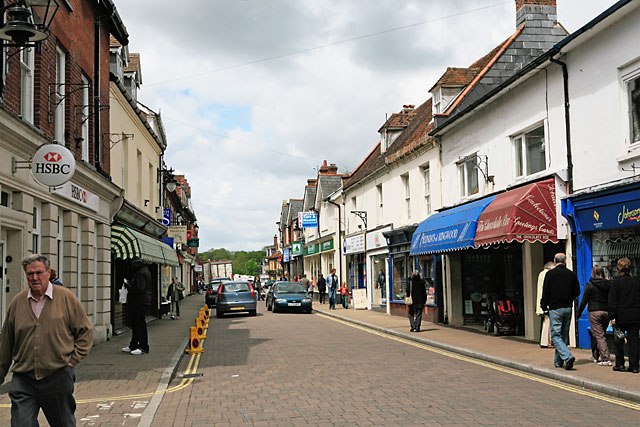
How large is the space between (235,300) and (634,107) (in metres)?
18.8

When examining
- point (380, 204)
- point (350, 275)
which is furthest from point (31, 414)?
point (350, 275)

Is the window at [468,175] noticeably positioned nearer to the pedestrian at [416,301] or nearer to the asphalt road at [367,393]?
the pedestrian at [416,301]

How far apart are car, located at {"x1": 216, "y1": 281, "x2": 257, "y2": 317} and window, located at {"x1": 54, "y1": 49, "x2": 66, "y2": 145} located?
553 inches

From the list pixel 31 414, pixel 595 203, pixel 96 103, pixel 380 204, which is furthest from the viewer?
pixel 380 204

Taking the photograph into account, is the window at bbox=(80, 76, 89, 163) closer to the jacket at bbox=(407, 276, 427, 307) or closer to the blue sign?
the jacket at bbox=(407, 276, 427, 307)

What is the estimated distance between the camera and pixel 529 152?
1523cm

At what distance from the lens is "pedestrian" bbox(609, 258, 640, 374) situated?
9.74m

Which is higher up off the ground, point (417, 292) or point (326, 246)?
point (326, 246)

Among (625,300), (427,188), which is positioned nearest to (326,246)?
(427,188)

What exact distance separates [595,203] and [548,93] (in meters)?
3.17

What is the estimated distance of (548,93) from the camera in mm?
14023

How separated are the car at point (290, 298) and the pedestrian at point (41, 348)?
77.2 feet

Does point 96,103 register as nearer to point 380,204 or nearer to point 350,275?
point 380,204

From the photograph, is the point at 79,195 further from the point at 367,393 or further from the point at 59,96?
the point at 367,393
